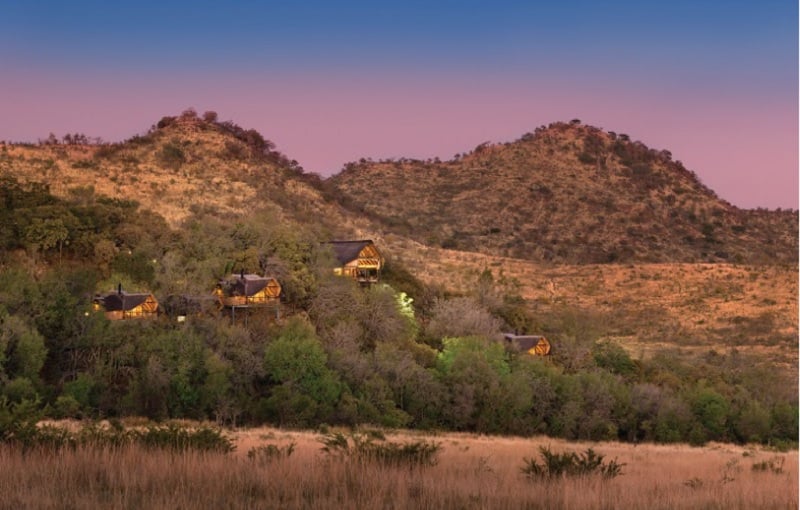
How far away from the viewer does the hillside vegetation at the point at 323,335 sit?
3709 cm

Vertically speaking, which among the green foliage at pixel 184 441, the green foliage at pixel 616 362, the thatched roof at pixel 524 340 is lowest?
the green foliage at pixel 616 362

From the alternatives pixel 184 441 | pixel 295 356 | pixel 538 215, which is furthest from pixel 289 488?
pixel 538 215

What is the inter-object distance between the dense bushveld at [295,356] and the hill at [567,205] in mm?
43318

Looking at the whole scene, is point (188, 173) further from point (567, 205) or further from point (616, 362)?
point (567, 205)

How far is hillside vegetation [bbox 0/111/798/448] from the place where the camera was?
122ft

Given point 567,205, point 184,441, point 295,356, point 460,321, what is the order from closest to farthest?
point 184,441 → point 295,356 → point 460,321 → point 567,205

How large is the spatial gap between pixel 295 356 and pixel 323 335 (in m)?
6.36

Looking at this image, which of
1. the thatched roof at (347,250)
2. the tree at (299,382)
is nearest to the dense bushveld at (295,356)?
the tree at (299,382)

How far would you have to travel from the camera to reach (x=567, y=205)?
377 ft

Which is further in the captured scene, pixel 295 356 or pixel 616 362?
pixel 616 362

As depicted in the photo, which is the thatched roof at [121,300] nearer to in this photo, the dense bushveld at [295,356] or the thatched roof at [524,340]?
the dense bushveld at [295,356]

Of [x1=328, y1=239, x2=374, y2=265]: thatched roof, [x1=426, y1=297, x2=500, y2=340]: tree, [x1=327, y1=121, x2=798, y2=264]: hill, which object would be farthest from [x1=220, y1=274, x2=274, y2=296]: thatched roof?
[x1=327, y1=121, x2=798, y2=264]: hill

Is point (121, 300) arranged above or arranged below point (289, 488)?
above

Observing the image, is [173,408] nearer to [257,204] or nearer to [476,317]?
[476,317]
